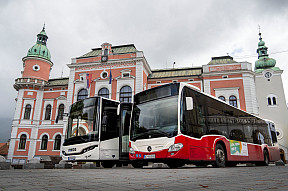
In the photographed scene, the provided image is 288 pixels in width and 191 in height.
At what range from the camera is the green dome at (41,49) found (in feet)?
106

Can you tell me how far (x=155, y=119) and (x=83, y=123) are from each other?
4.15 meters

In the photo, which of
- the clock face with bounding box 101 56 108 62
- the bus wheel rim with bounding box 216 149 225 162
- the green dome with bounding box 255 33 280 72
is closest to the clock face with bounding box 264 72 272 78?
the green dome with bounding box 255 33 280 72

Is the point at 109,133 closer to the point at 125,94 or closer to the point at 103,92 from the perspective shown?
the point at 125,94

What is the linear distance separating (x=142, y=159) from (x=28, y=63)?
29.1 m

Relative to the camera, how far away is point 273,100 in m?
27.0

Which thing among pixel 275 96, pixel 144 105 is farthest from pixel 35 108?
pixel 275 96

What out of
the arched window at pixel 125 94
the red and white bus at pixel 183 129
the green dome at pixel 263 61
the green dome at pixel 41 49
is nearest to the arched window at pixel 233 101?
the green dome at pixel 263 61

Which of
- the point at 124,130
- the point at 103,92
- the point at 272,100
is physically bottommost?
the point at 124,130

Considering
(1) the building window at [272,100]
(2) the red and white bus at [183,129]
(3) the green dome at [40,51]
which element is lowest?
(2) the red and white bus at [183,129]

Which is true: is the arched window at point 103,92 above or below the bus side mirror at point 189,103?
above

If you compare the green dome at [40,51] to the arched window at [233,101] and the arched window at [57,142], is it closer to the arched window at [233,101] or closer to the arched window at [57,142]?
the arched window at [57,142]

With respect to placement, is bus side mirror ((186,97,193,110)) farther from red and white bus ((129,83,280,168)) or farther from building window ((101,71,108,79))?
building window ((101,71,108,79))

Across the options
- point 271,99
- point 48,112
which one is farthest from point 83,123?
point 271,99

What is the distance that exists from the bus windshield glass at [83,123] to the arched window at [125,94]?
1395 centimetres
